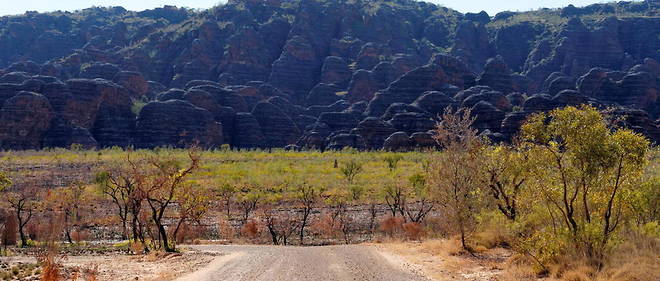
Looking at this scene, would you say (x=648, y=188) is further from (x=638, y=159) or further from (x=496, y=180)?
(x=496, y=180)

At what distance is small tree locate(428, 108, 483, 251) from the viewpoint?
2447 centimetres

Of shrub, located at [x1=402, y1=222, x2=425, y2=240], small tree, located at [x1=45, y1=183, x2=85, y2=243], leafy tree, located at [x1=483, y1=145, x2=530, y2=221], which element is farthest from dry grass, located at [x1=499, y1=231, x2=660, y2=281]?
small tree, located at [x1=45, y1=183, x2=85, y2=243]

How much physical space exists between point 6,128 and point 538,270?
116368 mm

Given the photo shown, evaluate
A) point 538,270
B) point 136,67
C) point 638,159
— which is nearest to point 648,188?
point 638,159

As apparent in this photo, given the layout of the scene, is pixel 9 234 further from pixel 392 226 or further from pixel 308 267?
pixel 392 226

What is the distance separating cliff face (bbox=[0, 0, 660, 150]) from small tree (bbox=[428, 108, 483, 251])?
81.0 m

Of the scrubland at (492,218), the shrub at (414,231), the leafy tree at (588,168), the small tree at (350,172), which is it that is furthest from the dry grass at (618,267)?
the small tree at (350,172)

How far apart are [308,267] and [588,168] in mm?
10194

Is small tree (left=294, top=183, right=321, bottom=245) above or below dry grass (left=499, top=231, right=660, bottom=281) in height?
below

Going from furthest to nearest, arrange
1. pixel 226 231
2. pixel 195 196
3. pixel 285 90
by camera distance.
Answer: pixel 285 90
pixel 226 231
pixel 195 196

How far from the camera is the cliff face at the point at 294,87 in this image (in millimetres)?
116438

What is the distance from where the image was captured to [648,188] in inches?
760

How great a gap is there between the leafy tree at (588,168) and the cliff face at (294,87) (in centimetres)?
8814

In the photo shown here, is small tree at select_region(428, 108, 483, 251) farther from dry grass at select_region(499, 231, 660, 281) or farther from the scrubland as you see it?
dry grass at select_region(499, 231, 660, 281)
